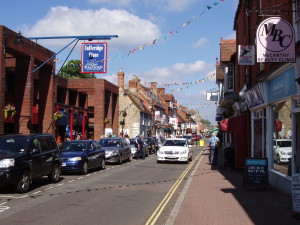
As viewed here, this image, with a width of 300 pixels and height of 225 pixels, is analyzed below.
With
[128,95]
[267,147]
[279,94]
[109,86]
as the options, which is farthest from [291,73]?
[128,95]

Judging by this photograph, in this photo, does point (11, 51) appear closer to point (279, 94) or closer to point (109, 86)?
point (279, 94)

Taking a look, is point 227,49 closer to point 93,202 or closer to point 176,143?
point 176,143

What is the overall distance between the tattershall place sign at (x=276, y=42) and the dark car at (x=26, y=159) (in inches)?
282

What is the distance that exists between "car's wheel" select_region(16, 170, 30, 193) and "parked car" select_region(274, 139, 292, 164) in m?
7.76

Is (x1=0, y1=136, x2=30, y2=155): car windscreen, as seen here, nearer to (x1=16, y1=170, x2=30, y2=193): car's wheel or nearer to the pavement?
(x1=16, y1=170, x2=30, y2=193): car's wheel

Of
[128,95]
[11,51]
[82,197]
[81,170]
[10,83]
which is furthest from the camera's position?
[128,95]

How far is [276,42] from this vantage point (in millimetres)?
9805

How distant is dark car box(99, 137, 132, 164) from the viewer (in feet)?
69.2

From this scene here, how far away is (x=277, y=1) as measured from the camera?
1211 centimetres

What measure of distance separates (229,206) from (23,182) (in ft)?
19.1

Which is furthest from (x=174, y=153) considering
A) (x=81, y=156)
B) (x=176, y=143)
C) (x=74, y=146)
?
(x=81, y=156)

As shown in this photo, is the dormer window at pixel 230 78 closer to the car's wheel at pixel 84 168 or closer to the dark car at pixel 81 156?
the dark car at pixel 81 156

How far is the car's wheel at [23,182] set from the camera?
10739 mm

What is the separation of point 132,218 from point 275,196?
4.92m
